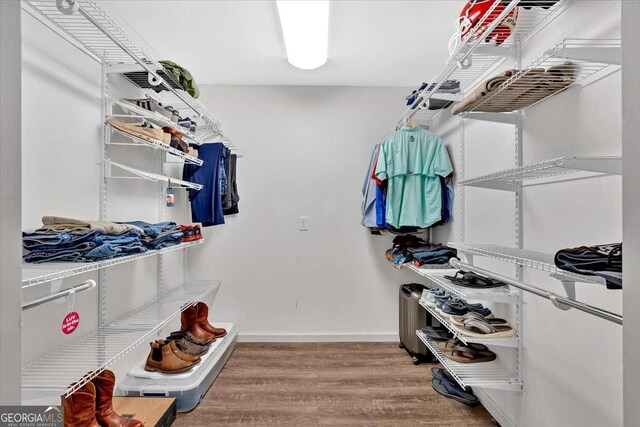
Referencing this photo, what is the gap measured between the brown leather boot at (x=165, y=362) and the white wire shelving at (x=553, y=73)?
218cm

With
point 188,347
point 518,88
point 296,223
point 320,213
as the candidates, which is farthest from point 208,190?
point 518,88

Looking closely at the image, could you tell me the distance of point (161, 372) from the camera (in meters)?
2.03

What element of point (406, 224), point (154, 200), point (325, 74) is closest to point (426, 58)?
point (325, 74)

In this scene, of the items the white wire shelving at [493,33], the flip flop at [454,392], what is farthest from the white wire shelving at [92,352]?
the white wire shelving at [493,33]

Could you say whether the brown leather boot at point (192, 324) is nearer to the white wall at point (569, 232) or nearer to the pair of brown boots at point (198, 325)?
the pair of brown boots at point (198, 325)

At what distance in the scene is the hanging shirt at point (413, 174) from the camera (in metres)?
2.56

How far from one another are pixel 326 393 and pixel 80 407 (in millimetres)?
1348

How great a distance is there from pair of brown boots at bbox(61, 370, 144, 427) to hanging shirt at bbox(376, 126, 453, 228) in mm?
1991

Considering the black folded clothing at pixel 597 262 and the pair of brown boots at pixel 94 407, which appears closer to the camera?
the black folded clothing at pixel 597 262

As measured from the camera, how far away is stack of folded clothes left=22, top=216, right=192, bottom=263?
1.26m

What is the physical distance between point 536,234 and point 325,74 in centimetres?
206

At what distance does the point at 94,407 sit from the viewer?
1.39 meters

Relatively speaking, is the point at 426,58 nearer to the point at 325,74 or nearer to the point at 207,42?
the point at 325,74

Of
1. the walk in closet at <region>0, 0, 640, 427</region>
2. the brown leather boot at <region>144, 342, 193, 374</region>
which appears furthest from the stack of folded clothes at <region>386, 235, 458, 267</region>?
the brown leather boot at <region>144, 342, 193, 374</region>
